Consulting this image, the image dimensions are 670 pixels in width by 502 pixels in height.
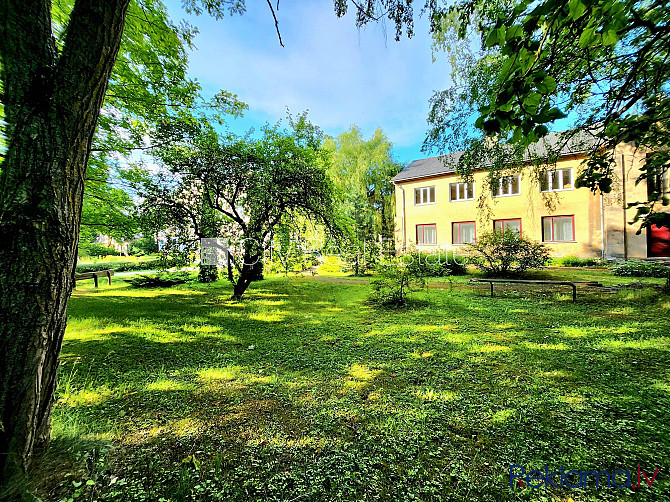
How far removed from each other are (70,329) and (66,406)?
3.65 m

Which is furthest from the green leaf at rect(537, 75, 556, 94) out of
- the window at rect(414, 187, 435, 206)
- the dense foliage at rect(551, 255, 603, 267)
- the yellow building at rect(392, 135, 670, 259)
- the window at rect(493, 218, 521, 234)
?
the window at rect(414, 187, 435, 206)

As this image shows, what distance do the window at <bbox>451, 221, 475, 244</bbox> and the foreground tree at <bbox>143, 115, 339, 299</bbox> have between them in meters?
16.5

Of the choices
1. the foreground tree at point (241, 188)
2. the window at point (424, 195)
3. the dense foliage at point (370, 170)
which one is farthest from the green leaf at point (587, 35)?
the window at point (424, 195)

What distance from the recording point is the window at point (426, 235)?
21.8 m

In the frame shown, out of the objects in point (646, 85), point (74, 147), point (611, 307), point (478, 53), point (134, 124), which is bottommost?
point (611, 307)

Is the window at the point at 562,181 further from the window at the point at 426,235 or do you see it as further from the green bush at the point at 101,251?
the green bush at the point at 101,251

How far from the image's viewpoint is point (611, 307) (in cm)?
656

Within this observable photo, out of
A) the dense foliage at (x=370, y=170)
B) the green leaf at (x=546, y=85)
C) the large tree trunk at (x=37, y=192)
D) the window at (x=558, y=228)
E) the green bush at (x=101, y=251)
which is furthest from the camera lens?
the dense foliage at (x=370, y=170)

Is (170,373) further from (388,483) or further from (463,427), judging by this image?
(463,427)

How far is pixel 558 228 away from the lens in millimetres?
17062

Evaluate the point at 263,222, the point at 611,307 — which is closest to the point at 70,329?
the point at 263,222

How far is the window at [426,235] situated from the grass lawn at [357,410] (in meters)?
16.6

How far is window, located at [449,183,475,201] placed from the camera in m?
19.8

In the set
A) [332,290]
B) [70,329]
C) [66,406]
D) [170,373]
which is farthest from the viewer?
[332,290]
